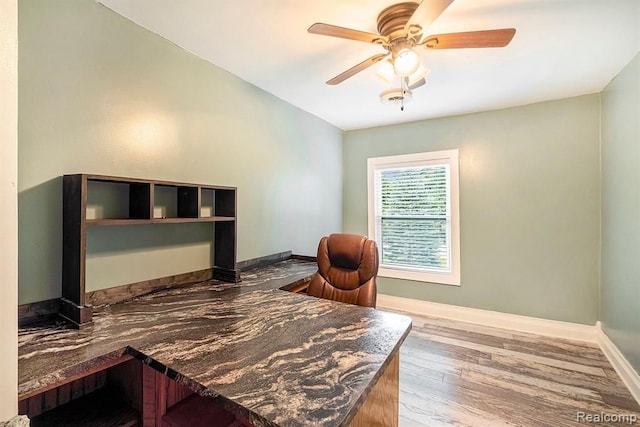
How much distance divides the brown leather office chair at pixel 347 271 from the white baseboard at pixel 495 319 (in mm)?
2080

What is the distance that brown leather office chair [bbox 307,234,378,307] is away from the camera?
1962mm

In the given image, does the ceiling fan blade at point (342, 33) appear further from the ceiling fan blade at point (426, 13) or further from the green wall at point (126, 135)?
the green wall at point (126, 135)

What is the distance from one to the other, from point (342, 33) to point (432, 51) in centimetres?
94

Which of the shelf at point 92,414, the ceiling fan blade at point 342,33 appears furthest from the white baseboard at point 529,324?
the shelf at point 92,414

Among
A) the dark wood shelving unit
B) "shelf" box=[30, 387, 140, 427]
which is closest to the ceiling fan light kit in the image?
the dark wood shelving unit

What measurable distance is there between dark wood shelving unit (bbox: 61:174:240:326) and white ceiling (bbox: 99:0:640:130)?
1.02m

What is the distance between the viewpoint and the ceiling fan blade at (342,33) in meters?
1.49

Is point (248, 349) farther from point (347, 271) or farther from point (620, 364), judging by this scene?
point (620, 364)

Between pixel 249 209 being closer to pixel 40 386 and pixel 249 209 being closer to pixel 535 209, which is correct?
pixel 40 386

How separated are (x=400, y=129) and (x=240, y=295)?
3108 mm

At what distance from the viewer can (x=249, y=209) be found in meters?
2.60

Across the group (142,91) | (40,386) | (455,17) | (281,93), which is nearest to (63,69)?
(142,91)

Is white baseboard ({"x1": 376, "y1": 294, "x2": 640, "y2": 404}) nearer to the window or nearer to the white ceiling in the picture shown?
the window

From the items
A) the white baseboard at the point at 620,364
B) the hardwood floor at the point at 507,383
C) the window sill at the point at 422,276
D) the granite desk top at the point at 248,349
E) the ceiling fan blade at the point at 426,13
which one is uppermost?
the ceiling fan blade at the point at 426,13
